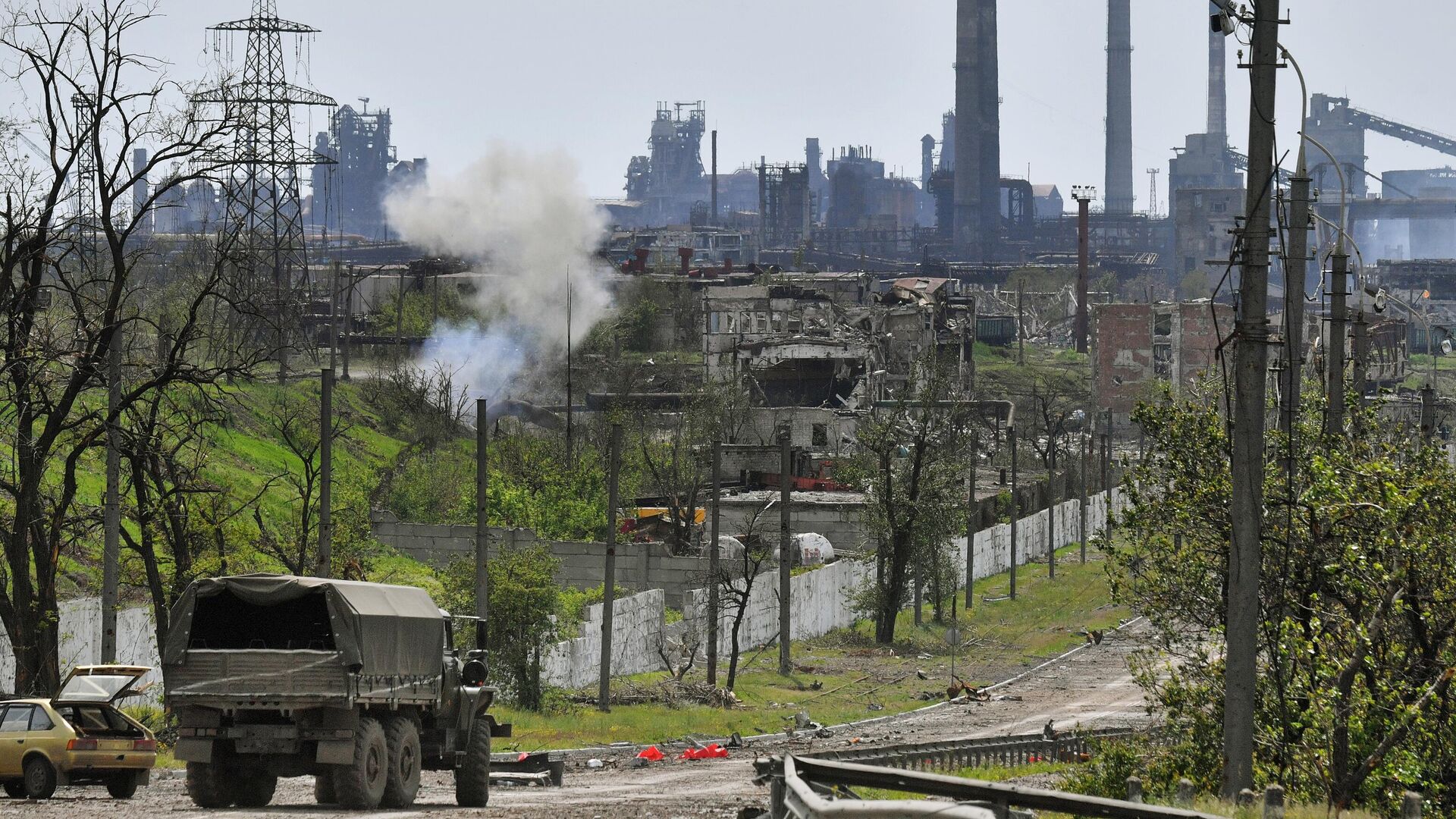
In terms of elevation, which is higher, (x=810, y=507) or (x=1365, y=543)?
(x=1365, y=543)

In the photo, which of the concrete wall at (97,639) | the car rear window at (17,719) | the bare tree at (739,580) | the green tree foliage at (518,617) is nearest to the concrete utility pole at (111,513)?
the car rear window at (17,719)

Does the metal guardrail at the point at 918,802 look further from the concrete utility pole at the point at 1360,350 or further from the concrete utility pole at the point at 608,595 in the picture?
the concrete utility pole at the point at 608,595

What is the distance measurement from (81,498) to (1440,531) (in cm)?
4022

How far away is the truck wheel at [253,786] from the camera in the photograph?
1773 cm

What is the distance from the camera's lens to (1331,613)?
58.2 feet

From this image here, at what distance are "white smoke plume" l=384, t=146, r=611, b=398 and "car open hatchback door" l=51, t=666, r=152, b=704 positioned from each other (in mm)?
76523

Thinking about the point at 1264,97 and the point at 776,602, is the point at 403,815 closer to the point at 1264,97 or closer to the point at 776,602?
the point at 1264,97

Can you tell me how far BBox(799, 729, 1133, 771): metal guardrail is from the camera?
24.2 metres

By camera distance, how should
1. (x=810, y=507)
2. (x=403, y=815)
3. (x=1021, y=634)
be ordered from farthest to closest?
(x=810, y=507) → (x=1021, y=634) → (x=403, y=815)

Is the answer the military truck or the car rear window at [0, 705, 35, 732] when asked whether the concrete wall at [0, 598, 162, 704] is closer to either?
the car rear window at [0, 705, 35, 732]

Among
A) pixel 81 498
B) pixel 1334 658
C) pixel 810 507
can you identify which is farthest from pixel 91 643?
pixel 810 507

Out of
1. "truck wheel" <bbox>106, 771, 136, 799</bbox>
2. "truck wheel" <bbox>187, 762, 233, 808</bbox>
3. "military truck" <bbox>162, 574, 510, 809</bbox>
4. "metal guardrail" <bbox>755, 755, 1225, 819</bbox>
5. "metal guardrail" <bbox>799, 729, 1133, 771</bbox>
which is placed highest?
"metal guardrail" <bbox>755, 755, 1225, 819</bbox>

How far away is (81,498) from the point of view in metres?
49.1

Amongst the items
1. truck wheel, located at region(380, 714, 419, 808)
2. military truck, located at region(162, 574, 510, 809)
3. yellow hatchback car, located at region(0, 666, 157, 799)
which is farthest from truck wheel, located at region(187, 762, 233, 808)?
yellow hatchback car, located at region(0, 666, 157, 799)
